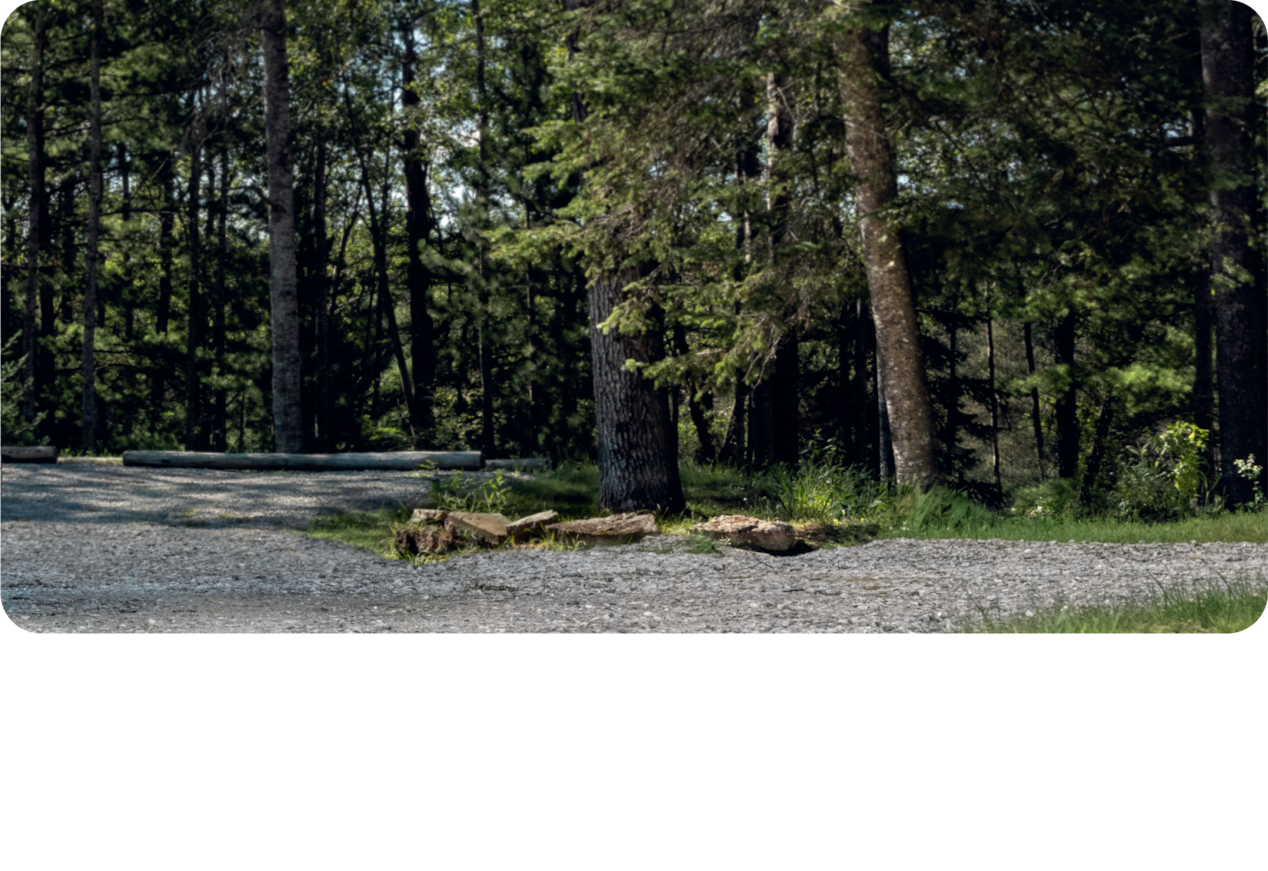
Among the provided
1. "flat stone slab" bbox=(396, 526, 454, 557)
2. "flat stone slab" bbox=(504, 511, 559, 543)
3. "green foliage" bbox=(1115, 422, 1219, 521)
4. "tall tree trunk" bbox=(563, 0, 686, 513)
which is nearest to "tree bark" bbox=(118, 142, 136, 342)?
"tall tree trunk" bbox=(563, 0, 686, 513)

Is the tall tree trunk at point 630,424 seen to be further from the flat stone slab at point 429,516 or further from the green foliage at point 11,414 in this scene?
the green foliage at point 11,414

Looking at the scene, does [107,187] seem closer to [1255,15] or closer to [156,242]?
[156,242]

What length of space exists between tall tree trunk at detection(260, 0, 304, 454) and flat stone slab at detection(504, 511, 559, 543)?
6643 millimetres

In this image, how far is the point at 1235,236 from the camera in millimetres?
8609

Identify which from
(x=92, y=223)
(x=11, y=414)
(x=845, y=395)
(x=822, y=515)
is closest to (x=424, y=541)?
(x=822, y=515)

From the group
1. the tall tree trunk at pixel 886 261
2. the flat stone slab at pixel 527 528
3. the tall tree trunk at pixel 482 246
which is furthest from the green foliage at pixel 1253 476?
the tall tree trunk at pixel 482 246

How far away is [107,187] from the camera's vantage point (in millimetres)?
19516

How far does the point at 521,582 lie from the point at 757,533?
2092mm

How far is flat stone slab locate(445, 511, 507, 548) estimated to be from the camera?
26.3 feet

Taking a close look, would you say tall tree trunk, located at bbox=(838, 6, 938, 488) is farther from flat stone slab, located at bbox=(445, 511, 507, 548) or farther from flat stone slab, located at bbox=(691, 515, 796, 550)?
flat stone slab, located at bbox=(445, 511, 507, 548)

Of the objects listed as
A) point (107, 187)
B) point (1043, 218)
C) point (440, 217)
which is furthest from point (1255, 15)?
point (107, 187)

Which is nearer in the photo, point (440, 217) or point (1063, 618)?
point (1063, 618)

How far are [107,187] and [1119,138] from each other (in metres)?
18.7

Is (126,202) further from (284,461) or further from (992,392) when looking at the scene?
(992,392)
